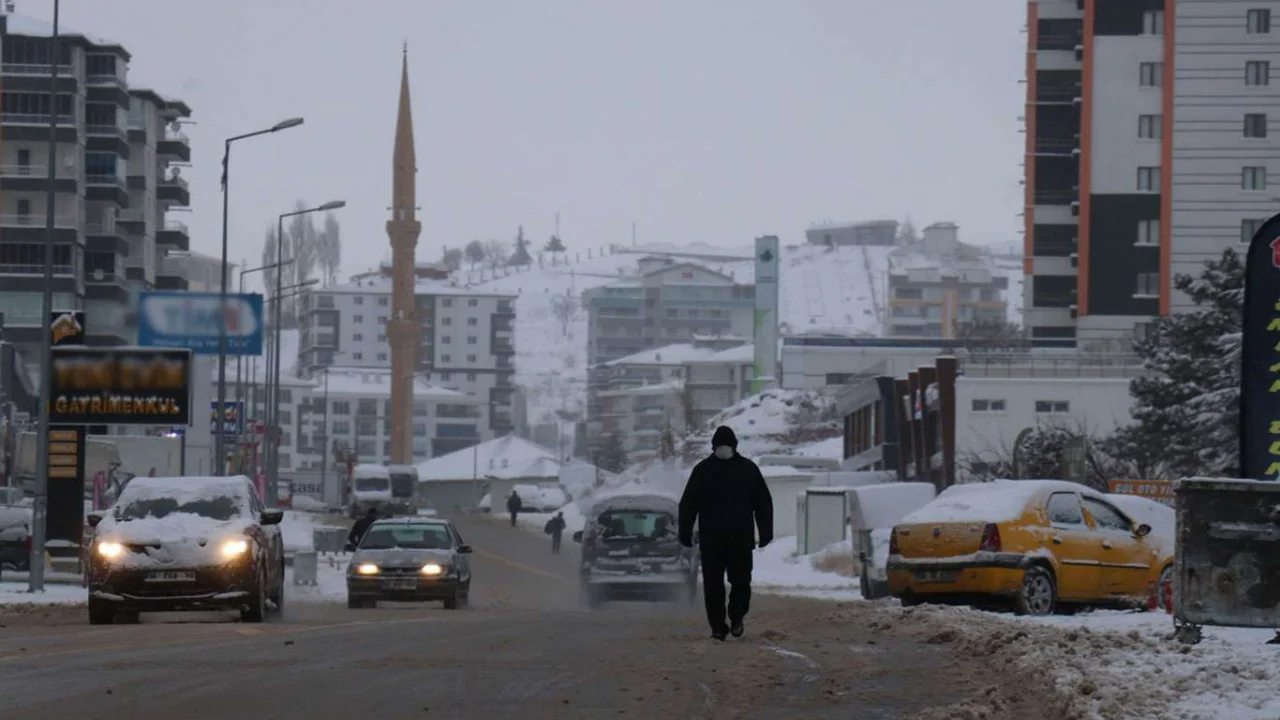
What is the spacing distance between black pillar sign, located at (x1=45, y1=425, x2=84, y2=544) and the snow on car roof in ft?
51.8

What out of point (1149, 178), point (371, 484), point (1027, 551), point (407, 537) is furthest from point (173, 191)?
point (1027, 551)

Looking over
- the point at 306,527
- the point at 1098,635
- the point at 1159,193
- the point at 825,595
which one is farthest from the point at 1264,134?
the point at 1098,635

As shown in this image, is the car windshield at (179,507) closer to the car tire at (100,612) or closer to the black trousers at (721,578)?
the car tire at (100,612)

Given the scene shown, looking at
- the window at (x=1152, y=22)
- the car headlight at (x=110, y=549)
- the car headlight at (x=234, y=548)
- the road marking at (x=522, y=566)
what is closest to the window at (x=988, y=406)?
the road marking at (x=522, y=566)

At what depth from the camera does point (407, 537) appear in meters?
32.0

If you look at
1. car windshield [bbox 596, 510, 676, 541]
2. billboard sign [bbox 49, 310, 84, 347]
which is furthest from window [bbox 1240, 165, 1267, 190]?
billboard sign [bbox 49, 310, 84, 347]

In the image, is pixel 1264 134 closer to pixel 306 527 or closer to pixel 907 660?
pixel 306 527

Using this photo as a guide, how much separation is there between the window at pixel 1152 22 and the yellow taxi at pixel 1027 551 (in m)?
84.6

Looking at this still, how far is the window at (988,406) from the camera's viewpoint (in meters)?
77.1

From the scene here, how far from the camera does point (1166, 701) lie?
12078 millimetres

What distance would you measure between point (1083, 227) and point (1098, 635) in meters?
91.8

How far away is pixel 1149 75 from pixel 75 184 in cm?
5355

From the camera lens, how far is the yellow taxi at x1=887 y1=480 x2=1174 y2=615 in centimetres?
2206

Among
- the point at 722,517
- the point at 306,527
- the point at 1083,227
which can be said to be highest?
the point at 1083,227
